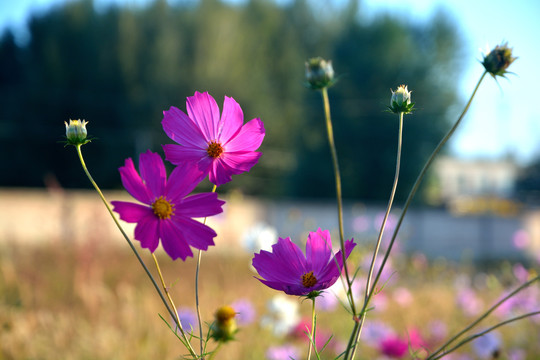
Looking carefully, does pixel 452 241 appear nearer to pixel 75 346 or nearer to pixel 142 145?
pixel 142 145

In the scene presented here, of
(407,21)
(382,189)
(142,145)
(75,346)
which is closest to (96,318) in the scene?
(75,346)

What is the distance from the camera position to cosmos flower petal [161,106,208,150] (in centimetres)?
51

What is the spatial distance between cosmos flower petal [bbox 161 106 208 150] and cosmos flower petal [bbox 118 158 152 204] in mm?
62

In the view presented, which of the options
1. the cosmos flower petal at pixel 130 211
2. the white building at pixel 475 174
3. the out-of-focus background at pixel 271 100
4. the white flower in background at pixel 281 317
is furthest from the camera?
the white building at pixel 475 174

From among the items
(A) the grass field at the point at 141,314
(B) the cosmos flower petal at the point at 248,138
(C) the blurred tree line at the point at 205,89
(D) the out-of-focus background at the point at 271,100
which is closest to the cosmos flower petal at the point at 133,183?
(B) the cosmos flower petal at the point at 248,138

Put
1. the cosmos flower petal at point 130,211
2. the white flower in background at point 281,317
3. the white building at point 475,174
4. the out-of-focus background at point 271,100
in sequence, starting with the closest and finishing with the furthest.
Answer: the cosmos flower petal at point 130,211, the white flower in background at point 281,317, the out-of-focus background at point 271,100, the white building at point 475,174

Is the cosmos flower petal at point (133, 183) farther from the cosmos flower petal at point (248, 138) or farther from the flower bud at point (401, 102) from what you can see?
the flower bud at point (401, 102)

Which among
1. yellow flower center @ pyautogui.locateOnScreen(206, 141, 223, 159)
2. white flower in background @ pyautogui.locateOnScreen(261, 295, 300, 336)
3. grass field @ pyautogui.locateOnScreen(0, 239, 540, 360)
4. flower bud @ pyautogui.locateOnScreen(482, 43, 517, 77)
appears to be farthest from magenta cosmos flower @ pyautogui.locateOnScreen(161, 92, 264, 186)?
white flower in background @ pyautogui.locateOnScreen(261, 295, 300, 336)

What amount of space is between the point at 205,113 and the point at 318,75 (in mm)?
126

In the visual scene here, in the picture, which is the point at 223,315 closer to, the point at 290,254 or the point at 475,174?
the point at 290,254

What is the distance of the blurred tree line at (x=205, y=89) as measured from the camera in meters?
12.6

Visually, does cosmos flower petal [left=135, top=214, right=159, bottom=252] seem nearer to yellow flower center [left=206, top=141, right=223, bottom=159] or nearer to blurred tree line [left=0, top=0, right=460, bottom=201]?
yellow flower center [left=206, top=141, right=223, bottom=159]

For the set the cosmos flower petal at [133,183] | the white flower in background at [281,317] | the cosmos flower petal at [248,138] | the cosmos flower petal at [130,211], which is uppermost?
the cosmos flower petal at [248,138]

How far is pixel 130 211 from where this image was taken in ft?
1.49
